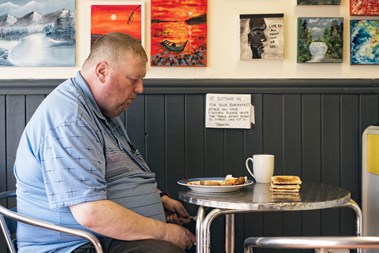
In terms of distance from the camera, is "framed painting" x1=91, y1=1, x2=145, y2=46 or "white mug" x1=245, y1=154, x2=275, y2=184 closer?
"white mug" x1=245, y1=154, x2=275, y2=184

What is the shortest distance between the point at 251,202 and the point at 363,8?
4.77 ft

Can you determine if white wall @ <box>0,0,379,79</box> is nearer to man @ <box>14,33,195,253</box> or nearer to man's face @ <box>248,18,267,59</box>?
man's face @ <box>248,18,267,59</box>

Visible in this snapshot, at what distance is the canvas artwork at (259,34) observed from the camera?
9.18 feet

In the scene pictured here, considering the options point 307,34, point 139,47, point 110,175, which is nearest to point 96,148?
point 110,175

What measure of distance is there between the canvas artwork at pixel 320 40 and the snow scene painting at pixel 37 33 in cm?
116

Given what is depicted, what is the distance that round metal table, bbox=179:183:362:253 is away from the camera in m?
1.84

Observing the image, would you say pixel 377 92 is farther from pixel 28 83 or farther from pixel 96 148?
pixel 28 83

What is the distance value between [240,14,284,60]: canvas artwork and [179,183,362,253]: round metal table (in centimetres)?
87

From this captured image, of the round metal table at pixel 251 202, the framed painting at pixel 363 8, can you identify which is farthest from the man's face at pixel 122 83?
the framed painting at pixel 363 8

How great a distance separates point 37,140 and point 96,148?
0.66ft

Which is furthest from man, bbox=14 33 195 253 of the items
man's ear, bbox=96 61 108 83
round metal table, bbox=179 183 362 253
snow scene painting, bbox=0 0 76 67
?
snow scene painting, bbox=0 0 76 67

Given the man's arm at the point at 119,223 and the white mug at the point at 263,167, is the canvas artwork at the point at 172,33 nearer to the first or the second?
the white mug at the point at 263,167

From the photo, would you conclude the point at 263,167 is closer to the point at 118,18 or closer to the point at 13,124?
the point at 118,18

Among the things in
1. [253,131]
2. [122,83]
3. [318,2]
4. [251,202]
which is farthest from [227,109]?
[251,202]
